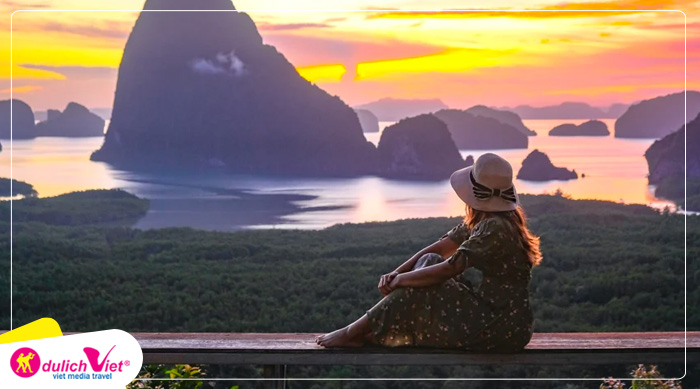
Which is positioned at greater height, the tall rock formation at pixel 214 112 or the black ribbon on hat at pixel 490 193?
the tall rock formation at pixel 214 112

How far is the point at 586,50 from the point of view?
320 inches

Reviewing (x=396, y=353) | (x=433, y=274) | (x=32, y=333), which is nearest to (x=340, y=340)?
(x=396, y=353)

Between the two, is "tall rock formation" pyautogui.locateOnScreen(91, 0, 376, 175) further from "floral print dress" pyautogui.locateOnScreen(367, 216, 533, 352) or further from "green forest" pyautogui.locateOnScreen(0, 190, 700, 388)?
"floral print dress" pyautogui.locateOnScreen(367, 216, 533, 352)

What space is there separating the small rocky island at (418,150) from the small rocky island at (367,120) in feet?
0.88

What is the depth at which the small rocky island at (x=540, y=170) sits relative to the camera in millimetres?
9133

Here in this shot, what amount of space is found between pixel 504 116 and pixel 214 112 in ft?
11.0

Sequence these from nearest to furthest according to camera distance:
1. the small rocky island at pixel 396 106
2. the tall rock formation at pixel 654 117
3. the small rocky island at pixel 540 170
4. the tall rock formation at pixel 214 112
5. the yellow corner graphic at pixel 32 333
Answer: the yellow corner graphic at pixel 32 333 → the small rocky island at pixel 396 106 → the tall rock formation at pixel 654 117 → the small rocky island at pixel 540 170 → the tall rock formation at pixel 214 112

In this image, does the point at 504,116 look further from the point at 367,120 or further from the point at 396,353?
the point at 396,353

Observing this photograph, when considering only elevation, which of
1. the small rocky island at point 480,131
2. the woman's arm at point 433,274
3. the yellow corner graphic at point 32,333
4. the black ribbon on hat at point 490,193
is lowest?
the yellow corner graphic at point 32,333

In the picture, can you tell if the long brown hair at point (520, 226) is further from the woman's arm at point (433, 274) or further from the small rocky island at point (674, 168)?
the small rocky island at point (674, 168)

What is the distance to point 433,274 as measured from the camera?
268 centimetres

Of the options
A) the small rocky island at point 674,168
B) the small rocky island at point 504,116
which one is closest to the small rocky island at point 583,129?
the small rocky island at point 504,116

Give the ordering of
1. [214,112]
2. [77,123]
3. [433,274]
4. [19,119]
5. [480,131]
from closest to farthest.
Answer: [433,274] → [19,119] → [77,123] → [480,131] → [214,112]

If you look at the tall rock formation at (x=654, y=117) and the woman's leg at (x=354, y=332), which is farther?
the tall rock formation at (x=654, y=117)
